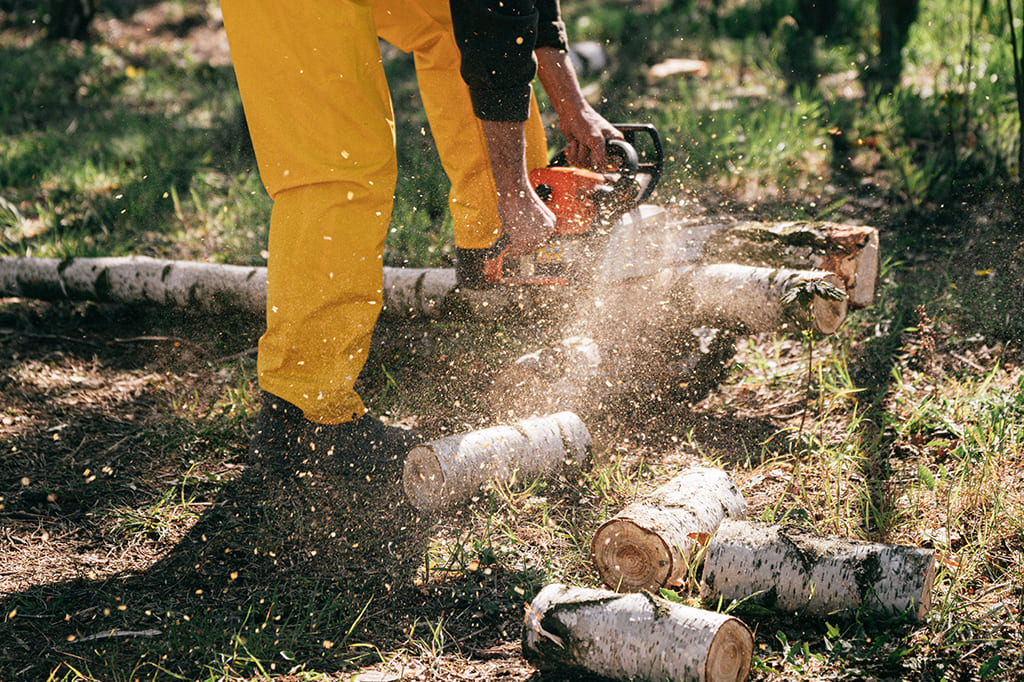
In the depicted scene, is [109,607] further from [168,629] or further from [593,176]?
[593,176]

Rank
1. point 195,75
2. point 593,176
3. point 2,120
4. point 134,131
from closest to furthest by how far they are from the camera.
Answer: point 593,176 → point 134,131 → point 2,120 → point 195,75

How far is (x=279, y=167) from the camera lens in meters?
2.26

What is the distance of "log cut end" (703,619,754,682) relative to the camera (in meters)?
1.59

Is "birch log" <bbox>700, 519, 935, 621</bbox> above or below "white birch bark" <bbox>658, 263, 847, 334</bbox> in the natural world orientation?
below

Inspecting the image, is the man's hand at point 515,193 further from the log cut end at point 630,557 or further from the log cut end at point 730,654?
the log cut end at point 730,654

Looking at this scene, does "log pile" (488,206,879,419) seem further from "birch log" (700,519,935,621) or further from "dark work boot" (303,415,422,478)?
"birch log" (700,519,935,621)

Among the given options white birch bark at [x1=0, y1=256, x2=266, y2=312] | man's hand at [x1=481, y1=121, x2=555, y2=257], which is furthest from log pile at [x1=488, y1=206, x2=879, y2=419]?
white birch bark at [x1=0, y1=256, x2=266, y2=312]

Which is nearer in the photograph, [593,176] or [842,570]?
[842,570]

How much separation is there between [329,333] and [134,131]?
3943mm

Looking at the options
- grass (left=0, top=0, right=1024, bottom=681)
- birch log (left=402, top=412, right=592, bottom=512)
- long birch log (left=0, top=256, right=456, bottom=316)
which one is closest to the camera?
grass (left=0, top=0, right=1024, bottom=681)

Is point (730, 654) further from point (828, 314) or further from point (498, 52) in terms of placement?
point (498, 52)

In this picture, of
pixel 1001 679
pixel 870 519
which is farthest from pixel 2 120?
pixel 1001 679

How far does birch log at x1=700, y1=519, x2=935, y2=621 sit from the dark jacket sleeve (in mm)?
1332

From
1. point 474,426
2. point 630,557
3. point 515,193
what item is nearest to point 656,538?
point 630,557
